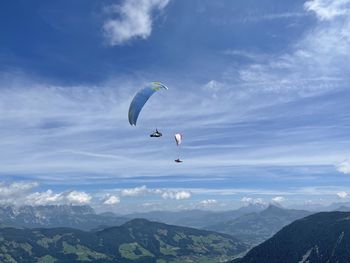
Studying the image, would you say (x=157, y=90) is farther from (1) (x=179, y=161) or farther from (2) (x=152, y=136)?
(1) (x=179, y=161)

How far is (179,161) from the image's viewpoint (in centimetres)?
9269

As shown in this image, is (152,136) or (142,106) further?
(142,106)

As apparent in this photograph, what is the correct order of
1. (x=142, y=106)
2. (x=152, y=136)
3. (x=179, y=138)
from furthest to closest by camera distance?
(x=179, y=138) < (x=142, y=106) < (x=152, y=136)

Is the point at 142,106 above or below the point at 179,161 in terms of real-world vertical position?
above

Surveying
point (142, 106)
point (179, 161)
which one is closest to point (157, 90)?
point (142, 106)

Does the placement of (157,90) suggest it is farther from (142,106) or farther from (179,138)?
(179,138)

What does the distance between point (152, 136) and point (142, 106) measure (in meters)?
9.68

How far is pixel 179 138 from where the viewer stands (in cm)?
10519

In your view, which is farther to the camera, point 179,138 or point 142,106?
point 179,138

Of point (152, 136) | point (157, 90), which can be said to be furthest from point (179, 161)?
point (157, 90)

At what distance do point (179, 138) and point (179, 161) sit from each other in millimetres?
13444

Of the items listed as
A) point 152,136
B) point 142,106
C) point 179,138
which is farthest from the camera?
point 179,138

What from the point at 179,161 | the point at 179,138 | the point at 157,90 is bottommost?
the point at 179,161

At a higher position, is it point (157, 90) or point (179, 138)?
point (157, 90)
